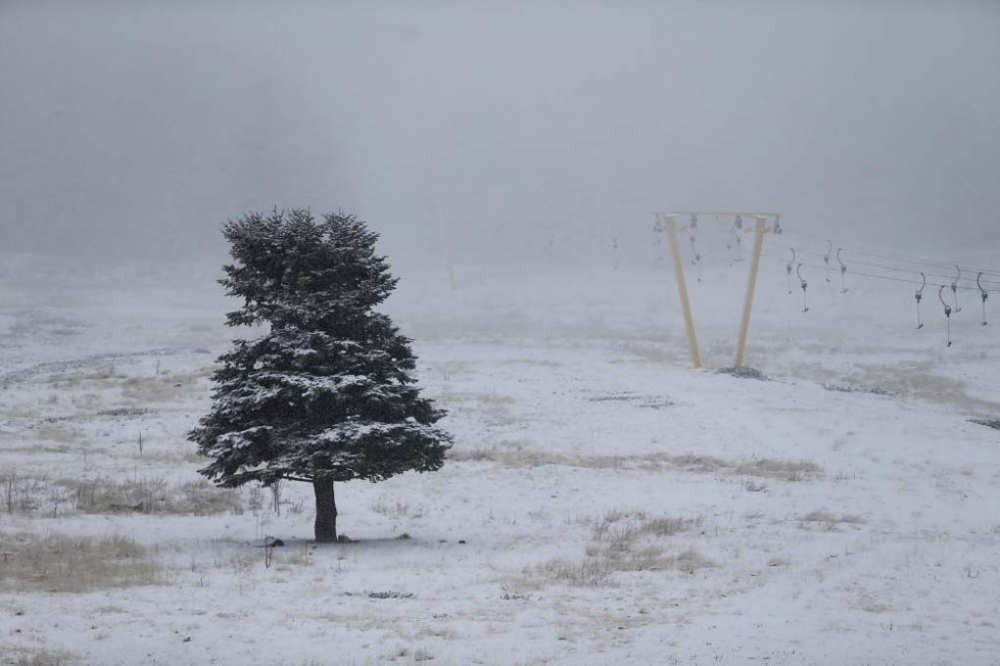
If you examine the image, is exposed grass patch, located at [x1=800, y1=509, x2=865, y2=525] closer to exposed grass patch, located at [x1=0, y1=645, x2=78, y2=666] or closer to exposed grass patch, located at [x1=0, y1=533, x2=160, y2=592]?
exposed grass patch, located at [x1=0, y1=533, x2=160, y2=592]

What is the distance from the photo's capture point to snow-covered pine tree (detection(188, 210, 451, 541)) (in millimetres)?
18000

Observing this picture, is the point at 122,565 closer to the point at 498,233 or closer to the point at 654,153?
the point at 498,233

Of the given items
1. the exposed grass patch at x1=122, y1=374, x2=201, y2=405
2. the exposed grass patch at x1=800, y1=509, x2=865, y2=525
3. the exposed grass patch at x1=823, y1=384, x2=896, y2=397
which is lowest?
the exposed grass patch at x1=800, y1=509, x2=865, y2=525

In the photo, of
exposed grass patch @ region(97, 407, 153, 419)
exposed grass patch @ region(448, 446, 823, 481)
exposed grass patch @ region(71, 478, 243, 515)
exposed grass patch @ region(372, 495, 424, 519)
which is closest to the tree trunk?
exposed grass patch @ region(372, 495, 424, 519)

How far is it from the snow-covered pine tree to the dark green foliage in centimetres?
2

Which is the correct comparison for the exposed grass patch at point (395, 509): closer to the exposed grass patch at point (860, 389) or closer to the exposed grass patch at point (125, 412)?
the exposed grass patch at point (125, 412)

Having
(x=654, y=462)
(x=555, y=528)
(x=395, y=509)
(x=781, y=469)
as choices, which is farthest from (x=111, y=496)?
(x=781, y=469)

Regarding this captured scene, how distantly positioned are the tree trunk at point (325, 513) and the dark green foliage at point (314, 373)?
0.45 metres

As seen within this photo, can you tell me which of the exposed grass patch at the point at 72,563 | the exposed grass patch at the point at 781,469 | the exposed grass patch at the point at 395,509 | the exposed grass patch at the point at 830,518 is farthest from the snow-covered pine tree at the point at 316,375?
the exposed grass patch at the point at 781,469

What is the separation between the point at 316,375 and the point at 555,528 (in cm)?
695

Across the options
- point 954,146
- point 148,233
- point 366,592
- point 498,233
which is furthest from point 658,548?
point 954,146

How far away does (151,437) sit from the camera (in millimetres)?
33156

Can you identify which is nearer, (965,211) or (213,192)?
(965,211)

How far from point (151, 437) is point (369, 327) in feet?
57.6
